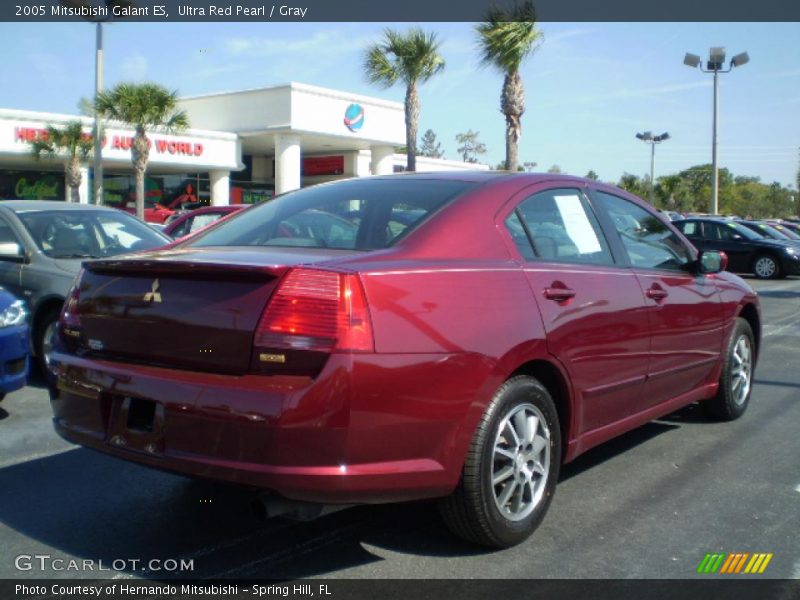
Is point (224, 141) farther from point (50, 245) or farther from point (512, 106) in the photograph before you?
point (50, 245)

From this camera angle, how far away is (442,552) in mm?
3553

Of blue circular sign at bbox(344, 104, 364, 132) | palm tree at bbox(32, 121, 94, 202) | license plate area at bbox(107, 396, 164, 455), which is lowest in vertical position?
license plate area at bbox(107, 396, 164, 455)

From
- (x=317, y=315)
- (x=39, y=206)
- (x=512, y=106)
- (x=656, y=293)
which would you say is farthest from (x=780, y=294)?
(x=317, y=315)

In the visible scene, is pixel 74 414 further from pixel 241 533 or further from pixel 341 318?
pixel 341 318

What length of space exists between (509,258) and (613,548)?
4.38ft

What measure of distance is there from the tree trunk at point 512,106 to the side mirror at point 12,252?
17840 mm

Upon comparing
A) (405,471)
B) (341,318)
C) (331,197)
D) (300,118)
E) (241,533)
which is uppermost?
(300,118)

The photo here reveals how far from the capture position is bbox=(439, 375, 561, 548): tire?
332 cm

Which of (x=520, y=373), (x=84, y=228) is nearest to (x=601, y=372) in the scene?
(x=520, y=373)

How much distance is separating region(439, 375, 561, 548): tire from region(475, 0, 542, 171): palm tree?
777 inches

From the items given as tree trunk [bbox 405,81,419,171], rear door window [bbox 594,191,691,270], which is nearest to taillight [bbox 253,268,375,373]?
rear door window [bbox 594,191,691,270]

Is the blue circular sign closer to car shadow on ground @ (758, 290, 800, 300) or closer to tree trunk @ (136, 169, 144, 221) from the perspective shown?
tree trunk @ (136, 169, 144, 221)

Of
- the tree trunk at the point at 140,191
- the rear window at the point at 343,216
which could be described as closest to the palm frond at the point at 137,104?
the tree trunk at the point at 140,191

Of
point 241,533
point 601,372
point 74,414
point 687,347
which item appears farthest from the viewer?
point 687,347
